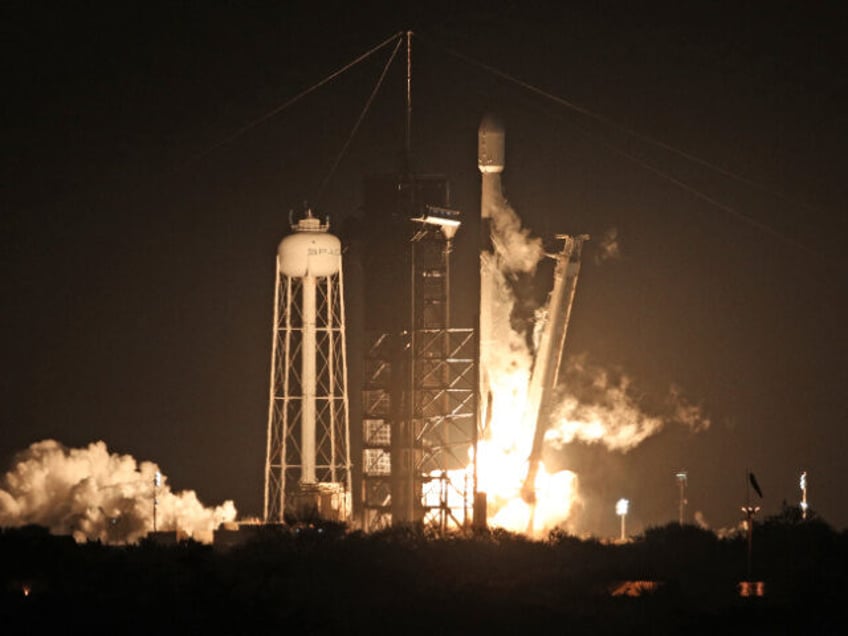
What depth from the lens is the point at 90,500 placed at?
103250mm

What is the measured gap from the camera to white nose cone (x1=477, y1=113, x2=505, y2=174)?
328 feet

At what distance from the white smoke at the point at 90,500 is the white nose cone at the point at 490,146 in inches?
657

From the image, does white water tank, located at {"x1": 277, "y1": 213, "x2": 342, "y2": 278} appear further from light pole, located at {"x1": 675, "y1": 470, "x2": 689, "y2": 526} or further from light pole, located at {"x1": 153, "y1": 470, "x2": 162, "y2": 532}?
light pole, located at {"x1": 675, "y1": 470, "x2": 689, "y2": 526}

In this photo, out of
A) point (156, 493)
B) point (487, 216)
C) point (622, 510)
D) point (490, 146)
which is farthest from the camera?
point (622, 510)

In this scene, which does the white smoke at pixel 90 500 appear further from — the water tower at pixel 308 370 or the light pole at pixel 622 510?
the light pole at pixel 622 510

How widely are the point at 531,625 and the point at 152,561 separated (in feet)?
38.5

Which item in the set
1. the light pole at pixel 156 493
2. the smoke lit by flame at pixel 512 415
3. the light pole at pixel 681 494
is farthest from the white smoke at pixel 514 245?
the light pole at pixel 156 493

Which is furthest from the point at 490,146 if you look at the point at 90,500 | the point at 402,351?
the point at 90,500

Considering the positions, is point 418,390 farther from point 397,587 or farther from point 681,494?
point 397,587

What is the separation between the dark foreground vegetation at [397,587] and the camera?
74.3 metres

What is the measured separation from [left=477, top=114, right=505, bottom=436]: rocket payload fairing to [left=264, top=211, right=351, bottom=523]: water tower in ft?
16.8

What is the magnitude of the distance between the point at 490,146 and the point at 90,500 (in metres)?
19.9

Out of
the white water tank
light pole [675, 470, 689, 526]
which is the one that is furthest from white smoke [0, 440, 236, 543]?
light pole [675, 470, 689, 526]

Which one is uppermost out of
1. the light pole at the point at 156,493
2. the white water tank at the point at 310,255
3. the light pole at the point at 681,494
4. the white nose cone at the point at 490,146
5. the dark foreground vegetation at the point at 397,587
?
the white nose cone at the point at 490,146
